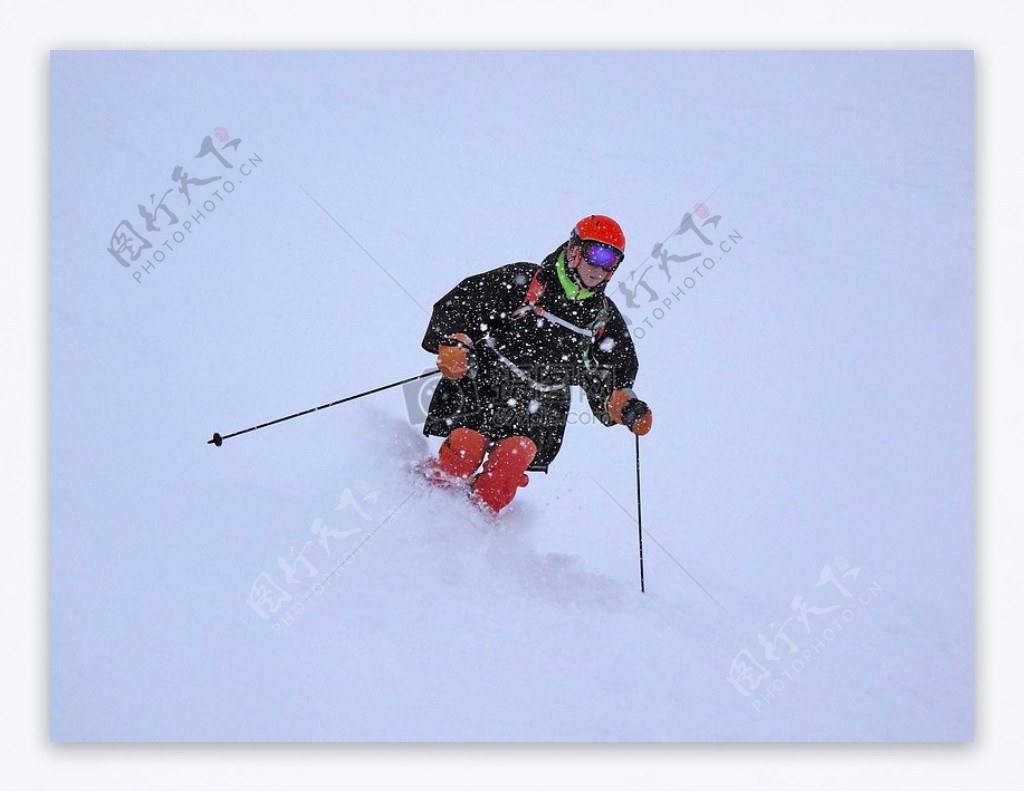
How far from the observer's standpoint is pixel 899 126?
259 centimetres

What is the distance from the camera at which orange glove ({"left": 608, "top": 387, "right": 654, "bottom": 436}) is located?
2398 millimetres

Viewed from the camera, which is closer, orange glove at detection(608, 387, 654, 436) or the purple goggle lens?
the purple goggle lens

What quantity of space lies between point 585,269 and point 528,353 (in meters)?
0.26

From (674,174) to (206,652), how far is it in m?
1.76

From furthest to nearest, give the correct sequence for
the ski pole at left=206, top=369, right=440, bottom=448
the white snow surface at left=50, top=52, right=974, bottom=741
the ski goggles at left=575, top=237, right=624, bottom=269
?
the ski pole at left=206, top=369, right=440, bottom=448 < the white snow surface at left=50, top=52, right=974, bottom=741 < the ski goggles at left=575, top=237, right=624, bottom=269

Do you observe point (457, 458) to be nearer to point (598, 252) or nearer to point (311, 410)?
point (311, 410)

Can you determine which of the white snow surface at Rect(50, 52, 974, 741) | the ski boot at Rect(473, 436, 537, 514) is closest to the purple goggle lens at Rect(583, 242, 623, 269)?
the white snow surface at Rect(50, 52, 974, 741)

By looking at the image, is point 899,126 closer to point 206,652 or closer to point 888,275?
point 888,275

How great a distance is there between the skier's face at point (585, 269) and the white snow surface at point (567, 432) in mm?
274

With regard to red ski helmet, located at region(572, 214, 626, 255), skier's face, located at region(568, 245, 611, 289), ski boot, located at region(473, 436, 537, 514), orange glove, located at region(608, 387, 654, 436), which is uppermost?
red ski helmet, located at region(572, 214, 626, 255)

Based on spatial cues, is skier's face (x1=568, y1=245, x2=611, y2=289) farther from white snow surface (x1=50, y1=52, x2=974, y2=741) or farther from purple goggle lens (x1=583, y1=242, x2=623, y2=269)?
white snow surface (x1=50, y1=52, x2=974, y2=741)

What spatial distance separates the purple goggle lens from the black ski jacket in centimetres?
9

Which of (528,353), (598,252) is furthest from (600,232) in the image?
(528,353)

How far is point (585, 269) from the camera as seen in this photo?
7.43 feet
